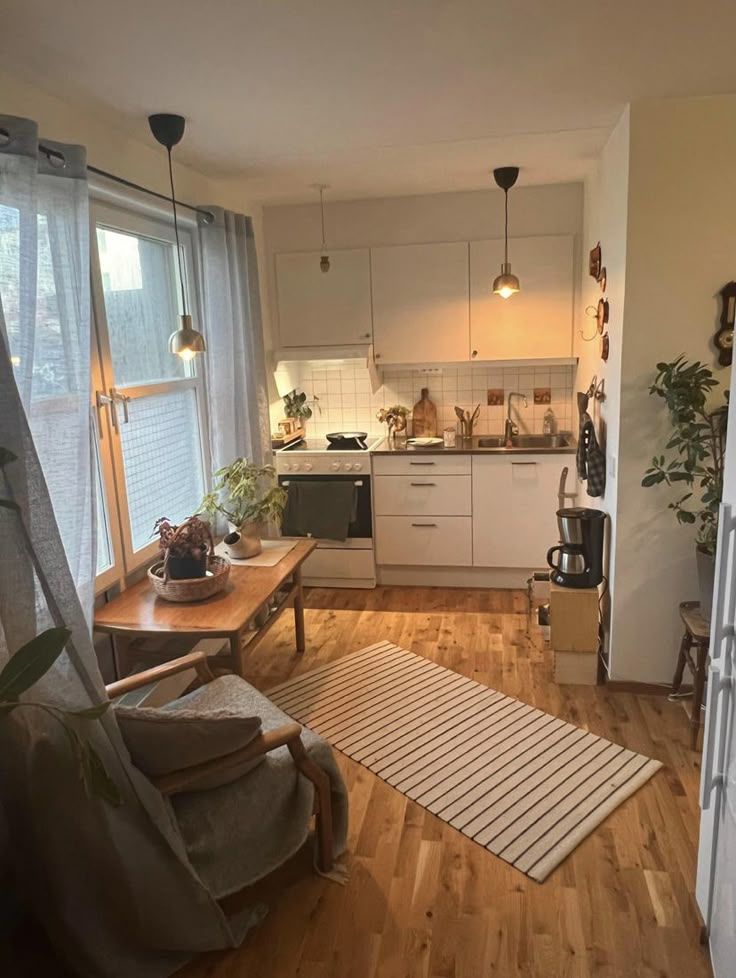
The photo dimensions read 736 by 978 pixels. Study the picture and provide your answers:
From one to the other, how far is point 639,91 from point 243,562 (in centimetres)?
251

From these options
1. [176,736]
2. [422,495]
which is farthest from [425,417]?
[176,736]

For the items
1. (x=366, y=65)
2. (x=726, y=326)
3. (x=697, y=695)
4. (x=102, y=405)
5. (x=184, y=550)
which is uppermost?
(x=366, y=65)

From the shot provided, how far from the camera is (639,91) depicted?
250 cm

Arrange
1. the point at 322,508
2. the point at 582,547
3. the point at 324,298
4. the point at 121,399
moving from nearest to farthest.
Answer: the point at 121,399 < the point at 582,547 < the point at 322,508 < the point at 324,298

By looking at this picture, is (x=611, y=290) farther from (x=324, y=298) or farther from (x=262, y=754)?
(x=262, y=754)

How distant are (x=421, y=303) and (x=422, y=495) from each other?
48.4 inches

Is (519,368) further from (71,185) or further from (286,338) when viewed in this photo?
(71,185)

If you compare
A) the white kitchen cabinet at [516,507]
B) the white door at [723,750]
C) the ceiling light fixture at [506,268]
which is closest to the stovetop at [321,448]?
the white kitchen cabinet at [516,507]

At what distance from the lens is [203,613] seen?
8.62ft

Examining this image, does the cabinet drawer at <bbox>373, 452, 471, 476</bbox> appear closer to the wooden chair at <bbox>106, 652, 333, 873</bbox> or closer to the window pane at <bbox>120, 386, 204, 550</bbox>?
the window pane at <bbox>120, 386, 204, 550</bbox>

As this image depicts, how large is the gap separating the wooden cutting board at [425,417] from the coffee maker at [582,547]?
170 centimetres

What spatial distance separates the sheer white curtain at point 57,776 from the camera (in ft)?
5.41

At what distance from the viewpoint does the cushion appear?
5.87 ft

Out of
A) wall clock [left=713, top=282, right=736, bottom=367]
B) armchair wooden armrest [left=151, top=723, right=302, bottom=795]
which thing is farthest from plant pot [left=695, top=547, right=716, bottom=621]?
armchair wooden armrest [left=151, top=723, right=302, bottom=795]
